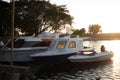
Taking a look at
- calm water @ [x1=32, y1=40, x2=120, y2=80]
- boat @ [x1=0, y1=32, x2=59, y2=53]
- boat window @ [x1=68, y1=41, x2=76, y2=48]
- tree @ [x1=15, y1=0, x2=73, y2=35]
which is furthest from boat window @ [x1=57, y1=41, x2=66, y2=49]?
tree @ [x1=15, y1=0, x2=73, y2=35]

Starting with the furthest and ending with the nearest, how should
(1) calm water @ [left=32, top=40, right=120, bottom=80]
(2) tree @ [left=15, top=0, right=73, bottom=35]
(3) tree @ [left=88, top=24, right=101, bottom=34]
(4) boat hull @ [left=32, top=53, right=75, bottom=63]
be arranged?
(3) tree @ [left=88, top=24, right=101, bottom=34] → (2) tree @ [left=15, top=0, right=73, bottom=35] → (4) boat hull @ [left=32, top=53, right=75, bottom=63] → (1) calm water @ [left=32, top=40, right=120, bottom=80]

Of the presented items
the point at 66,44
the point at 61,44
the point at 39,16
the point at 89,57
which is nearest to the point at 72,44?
the point at 66,44

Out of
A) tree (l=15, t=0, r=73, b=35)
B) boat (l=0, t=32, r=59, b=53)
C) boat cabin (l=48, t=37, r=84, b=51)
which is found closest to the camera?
boat (l=0, t=32, r=59, b=53)

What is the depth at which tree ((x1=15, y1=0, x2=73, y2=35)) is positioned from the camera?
4094cm

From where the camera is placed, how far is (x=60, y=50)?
2712cm

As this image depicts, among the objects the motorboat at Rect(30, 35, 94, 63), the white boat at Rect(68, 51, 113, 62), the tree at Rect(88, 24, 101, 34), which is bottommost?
the white boat at Rect(68, 51, 113, 62)

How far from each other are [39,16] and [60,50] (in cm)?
2039

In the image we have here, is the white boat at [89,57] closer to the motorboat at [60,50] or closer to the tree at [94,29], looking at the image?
the motorboat at [60,50]

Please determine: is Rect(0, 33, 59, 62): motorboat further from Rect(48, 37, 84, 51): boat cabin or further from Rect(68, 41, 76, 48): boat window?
Rect(68, 41, 76, 48): boat window

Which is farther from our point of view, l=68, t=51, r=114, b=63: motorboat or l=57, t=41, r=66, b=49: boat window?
l=57, t=41, r=66, b=49: boat window

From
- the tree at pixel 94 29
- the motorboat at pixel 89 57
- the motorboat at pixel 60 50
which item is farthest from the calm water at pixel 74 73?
the tree at pixel 94 29

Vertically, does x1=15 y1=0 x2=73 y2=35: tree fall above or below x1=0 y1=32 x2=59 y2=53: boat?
above

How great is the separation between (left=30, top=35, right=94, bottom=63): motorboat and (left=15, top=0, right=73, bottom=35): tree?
1302 centimetres

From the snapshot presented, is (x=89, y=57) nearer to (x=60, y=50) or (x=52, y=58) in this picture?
(x=60, y=50)
